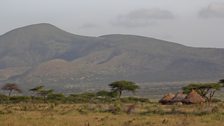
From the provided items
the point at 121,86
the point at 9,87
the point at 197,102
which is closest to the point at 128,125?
the point at 197,102

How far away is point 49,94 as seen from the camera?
227 feet

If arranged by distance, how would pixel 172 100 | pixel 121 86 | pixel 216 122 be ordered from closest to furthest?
1. pixel 216 122
2. pixel 172 100
3. pixel 121 86

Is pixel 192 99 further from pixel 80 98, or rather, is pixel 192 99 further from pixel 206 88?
pixel 80 98

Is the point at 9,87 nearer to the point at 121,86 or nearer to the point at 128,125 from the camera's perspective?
the point at 121,86

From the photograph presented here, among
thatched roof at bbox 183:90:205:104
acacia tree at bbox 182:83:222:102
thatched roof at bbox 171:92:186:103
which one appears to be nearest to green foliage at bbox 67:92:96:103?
acacia tree at bbox 182:83:222:102

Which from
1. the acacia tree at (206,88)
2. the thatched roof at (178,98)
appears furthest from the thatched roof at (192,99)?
the acacia tree at (206,88)

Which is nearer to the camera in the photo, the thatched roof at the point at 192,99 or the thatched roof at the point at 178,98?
the thatched roof at the point at 192,99

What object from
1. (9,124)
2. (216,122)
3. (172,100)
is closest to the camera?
(9,124)

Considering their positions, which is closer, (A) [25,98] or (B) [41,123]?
(B) [41,123]

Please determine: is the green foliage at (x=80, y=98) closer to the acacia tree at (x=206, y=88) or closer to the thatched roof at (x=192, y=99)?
the acacia tree at (x=206, y=88)

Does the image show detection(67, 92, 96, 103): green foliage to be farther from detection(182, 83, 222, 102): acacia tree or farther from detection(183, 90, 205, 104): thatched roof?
detection(183, 90, 205, 104): thatched roof

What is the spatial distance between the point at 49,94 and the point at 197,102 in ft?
92.8

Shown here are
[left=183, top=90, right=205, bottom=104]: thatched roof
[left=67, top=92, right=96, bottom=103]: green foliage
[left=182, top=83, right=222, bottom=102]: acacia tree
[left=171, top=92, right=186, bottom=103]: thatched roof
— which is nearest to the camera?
[left=183, top=90, right=205, bottom=104]: thatched roof

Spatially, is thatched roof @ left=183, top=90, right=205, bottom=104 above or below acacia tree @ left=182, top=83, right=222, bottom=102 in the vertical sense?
below
